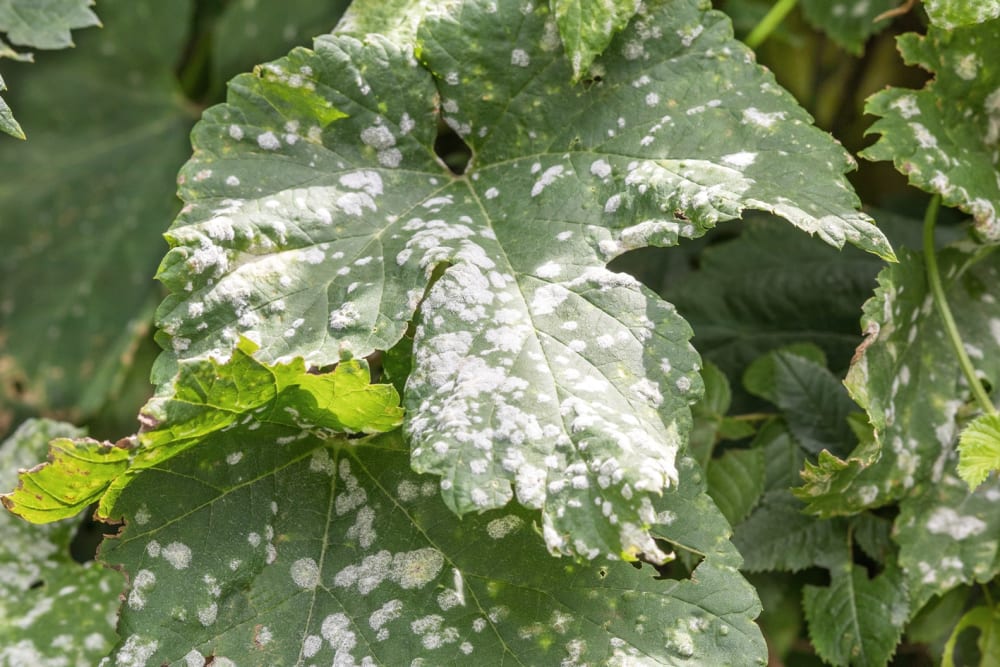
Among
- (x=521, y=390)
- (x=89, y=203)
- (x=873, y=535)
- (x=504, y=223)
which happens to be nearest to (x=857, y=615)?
(x=873, y=535)

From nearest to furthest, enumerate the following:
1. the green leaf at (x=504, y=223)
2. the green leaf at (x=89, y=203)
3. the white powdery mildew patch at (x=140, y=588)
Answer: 1. the green leaf at (x=504, y=223)
2. the white powdery mildew patch at (x=140, y=588)
3. the green leaf at (x=89, y=203)

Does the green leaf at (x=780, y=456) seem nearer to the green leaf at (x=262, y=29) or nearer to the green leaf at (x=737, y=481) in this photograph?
the green leaf at (x=737, y=481)

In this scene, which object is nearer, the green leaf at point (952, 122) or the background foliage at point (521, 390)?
the background foliage at point (521, 390)

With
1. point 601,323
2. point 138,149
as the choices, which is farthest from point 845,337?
point 138,149

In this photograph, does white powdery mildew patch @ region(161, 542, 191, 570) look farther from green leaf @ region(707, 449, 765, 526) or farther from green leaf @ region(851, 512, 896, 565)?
green leaf @ region(851, 512, 896, 565)

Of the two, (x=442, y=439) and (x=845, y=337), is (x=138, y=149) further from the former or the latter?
(x=845, y=337)

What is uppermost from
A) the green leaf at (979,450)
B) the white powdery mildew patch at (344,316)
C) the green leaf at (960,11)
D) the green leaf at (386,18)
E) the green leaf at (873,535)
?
the green leaf at (960,11)

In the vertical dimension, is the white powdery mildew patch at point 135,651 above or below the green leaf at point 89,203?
above

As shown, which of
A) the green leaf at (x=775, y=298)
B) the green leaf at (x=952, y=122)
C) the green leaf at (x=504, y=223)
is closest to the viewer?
the green leaf at (x=504, y=223)

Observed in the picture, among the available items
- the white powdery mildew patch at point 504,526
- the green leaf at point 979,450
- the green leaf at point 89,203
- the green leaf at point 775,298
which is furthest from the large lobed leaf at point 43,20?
the green leaf at point 979,450
